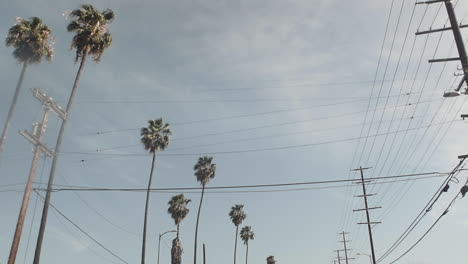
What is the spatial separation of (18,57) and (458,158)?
32.7 meters

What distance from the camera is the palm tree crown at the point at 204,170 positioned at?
63.3m

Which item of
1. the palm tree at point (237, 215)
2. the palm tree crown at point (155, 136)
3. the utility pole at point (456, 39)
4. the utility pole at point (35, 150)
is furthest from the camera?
the palm tree at point (237, 215)

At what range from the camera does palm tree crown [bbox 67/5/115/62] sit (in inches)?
1070

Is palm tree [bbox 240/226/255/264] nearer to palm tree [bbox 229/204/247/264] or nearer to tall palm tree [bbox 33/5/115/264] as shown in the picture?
palm tree [bbox 229/204/247/264]

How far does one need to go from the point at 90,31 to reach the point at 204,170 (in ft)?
130

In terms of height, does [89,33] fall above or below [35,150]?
above

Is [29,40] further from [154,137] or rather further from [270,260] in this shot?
[270,260]

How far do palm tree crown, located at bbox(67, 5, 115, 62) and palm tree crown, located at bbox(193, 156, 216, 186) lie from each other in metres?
38.0

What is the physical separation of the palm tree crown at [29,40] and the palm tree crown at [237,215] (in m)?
61.5

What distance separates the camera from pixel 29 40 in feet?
95.6

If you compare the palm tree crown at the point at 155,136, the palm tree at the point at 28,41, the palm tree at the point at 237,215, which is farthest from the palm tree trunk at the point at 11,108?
the palm tree at the point at 237,215

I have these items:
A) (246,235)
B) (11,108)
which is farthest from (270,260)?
(11,108)

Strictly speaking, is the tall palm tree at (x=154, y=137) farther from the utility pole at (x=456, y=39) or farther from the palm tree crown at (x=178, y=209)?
the utility pole at (x=456, y=39)

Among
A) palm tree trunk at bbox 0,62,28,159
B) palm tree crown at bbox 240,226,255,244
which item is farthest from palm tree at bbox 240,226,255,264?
palm tree trunk at bbox 0,62,28,159
